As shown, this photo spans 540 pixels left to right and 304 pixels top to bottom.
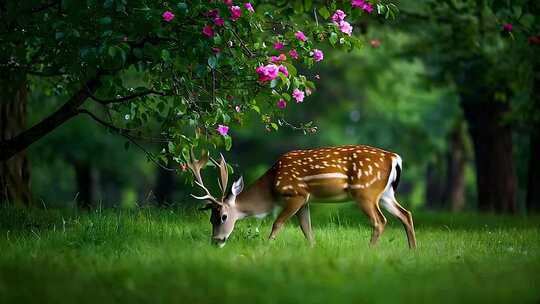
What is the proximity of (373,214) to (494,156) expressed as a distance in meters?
10.1

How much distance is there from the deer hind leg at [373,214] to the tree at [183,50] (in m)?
1.23

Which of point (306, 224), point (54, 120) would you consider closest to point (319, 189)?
point (306, 224)

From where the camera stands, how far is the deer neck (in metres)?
9.71

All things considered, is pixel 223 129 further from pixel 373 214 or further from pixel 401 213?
pixel 401 213

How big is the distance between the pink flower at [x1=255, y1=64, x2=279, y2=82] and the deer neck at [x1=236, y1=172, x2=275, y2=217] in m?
1.47

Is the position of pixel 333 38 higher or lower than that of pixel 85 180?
higher

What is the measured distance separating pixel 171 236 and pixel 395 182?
96.5 inches

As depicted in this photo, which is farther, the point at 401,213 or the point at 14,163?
the point at 14,163

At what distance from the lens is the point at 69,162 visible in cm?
2750

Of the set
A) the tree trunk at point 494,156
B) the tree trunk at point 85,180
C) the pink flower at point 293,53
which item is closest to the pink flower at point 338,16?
the pink flower at point 293,53

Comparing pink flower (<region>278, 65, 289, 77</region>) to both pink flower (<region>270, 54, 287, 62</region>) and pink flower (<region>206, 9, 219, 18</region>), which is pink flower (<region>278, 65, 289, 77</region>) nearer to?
pink flower (<region>270, 54, 287, 62</region>)

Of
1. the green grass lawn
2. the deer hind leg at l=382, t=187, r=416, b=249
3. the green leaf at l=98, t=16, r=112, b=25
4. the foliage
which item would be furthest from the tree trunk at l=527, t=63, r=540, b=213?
the green leaf at l=98, t=16, r=112, b=25

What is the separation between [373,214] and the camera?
9359 mm

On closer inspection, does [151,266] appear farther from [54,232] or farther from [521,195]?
[521,195]
